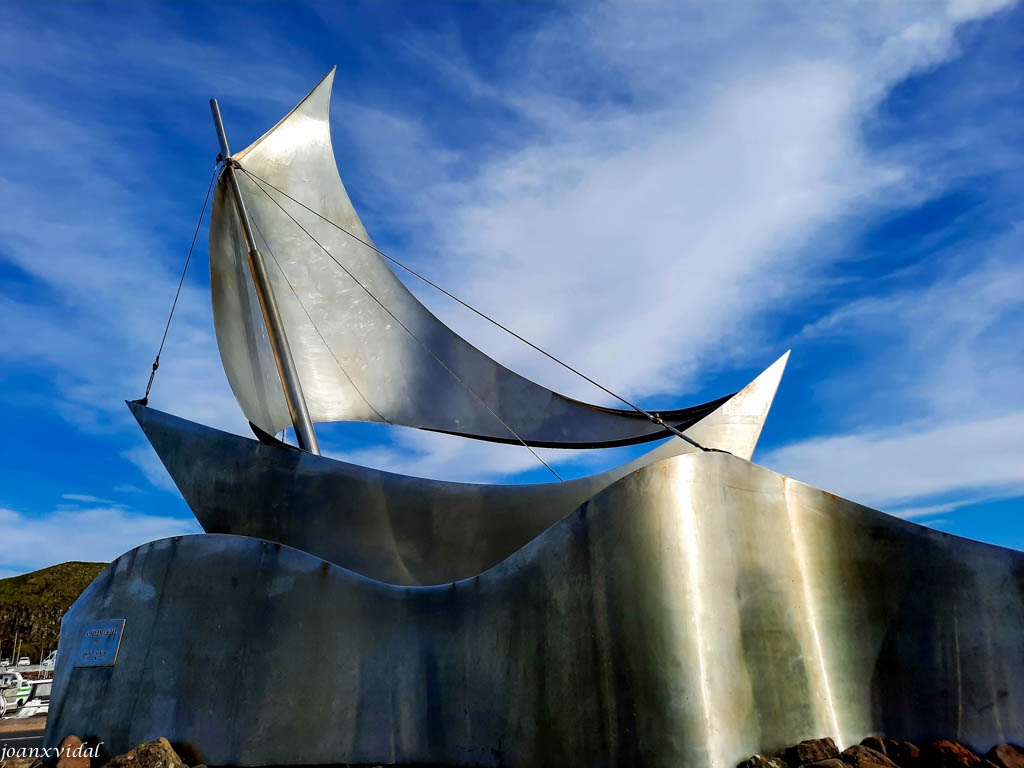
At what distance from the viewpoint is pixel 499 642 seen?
734 centimetres

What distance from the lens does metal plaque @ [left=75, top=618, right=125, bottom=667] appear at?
31.1 feet

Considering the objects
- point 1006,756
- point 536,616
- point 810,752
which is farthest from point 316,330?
point 1006,756

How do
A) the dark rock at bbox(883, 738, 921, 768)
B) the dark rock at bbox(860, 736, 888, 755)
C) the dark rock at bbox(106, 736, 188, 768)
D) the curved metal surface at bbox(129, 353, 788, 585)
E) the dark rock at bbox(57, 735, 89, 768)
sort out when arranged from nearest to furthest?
the dark rock at bbox(883, 738, 921, 768) < the dark rock at bbox(860, 736, 888, 755) < the dark rock at bbox(106, 736, 188, 768) < the dark rock at bbox(57, 735, 89, 768) < the curved metal surface at bbox(129, 353, 788, 585)

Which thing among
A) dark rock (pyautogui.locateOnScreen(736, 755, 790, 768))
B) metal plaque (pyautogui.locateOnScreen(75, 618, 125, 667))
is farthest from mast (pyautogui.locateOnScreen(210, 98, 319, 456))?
dark rock (pyautogui.locateOnScreen(736, 755, 790, 768))

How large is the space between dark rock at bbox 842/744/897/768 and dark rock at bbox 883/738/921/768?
0.18 m

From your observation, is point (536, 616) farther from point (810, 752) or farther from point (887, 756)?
point (887, 756)

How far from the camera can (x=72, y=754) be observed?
347 inches

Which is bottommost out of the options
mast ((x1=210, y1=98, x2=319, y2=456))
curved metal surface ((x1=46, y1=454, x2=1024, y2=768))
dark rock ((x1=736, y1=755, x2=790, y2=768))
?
dark rock ((x1=736, y1=755, x2=790, y2=768))

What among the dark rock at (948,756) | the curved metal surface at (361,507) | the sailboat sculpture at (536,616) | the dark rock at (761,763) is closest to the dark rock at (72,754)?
the sailboat sculpture at (536,616)

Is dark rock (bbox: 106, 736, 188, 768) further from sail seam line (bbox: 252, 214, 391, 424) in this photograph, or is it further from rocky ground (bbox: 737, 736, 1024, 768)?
sail seam line (bbox: 252, 214, 391, 424)

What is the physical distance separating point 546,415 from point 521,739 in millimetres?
6942

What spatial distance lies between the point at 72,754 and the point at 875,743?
25.9 ft

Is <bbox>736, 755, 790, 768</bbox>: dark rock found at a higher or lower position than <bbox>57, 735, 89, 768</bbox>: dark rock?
lower

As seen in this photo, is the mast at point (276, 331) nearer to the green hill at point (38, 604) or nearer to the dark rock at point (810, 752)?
the dark rock at point (810, 752)
